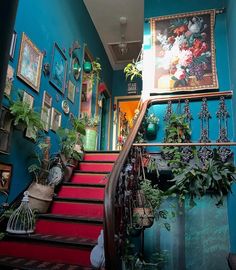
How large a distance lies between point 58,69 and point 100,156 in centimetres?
160

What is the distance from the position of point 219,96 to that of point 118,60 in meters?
4.83

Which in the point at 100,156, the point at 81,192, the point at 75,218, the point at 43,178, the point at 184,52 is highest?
the point at 184,52

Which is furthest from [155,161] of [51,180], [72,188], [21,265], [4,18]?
[4,18]

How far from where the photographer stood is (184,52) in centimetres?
457

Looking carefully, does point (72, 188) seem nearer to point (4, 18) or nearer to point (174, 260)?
point (174, 260)

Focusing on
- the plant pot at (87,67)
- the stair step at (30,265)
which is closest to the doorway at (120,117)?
the plant pot at (87,67)

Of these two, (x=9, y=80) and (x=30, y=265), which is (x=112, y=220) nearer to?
(x=30, y=265)

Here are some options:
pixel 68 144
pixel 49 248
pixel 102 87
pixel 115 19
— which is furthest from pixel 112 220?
pixel 115 19

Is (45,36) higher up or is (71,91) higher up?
(45,36)

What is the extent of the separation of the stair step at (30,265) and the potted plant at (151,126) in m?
2.46

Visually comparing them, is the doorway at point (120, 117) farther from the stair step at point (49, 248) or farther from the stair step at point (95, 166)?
the stair step at point (49, 248)

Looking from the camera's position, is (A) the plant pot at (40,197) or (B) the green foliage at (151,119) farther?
(B) the green foliage at (151,119)

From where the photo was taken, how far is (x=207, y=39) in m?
4.51

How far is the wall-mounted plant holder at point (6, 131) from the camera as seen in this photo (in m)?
2.71
